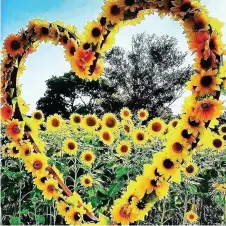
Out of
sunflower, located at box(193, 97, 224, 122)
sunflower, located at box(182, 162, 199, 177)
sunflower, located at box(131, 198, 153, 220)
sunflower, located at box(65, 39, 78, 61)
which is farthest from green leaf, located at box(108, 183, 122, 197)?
sunflower, located at box(193, 97, 224, 122)

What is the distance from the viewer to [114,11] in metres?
2.51

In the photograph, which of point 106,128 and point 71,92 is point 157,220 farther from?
point 71,92

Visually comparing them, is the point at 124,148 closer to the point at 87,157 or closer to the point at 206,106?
the point at 87,157

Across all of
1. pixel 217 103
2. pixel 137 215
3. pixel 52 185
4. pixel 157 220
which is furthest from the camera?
pixel 157 220

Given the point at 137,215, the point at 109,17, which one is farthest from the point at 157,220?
the point at 109,17

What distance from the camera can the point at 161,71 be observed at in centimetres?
1900

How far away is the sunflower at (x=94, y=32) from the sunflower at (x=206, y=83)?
0.56 meters

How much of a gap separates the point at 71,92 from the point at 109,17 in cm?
1557

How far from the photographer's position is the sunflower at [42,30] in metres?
2.92

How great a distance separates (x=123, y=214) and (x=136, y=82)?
16.6 meters

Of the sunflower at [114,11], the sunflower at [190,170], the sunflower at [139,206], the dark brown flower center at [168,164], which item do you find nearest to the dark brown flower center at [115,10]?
the sunflower at [114,11]

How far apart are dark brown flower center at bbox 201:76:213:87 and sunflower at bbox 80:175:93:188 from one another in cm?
173

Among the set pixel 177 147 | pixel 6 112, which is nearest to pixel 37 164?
pixel 6 112

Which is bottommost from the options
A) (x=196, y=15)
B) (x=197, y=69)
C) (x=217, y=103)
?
(x=217, y=103)
